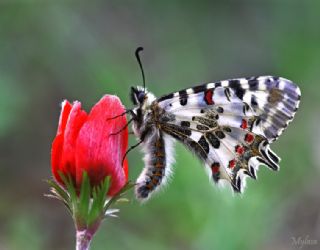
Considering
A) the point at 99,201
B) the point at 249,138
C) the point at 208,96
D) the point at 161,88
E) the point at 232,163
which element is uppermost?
the point at 161,88

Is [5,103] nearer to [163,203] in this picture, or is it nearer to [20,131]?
[20,131]

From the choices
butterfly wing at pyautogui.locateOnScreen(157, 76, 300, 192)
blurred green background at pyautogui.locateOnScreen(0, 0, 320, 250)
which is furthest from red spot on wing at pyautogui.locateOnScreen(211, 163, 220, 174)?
blurred green background at pyautogui.locateOnScreen(0, 0, 320, 250)

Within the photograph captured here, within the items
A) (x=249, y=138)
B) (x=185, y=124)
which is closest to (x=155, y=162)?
(x=185, y=124)

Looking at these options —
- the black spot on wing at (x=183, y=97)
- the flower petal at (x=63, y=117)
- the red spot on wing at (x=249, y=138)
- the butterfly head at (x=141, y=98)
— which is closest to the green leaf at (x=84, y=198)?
the flower petal at (x=63, y=117)

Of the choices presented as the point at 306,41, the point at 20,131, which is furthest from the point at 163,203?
the point at 306,41

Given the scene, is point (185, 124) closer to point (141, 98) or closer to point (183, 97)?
point (183, 97)

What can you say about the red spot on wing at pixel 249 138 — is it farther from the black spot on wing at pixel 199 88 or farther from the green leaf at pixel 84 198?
the green leaf at pixel 84 198

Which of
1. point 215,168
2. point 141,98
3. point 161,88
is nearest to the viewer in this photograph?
point 141,98
